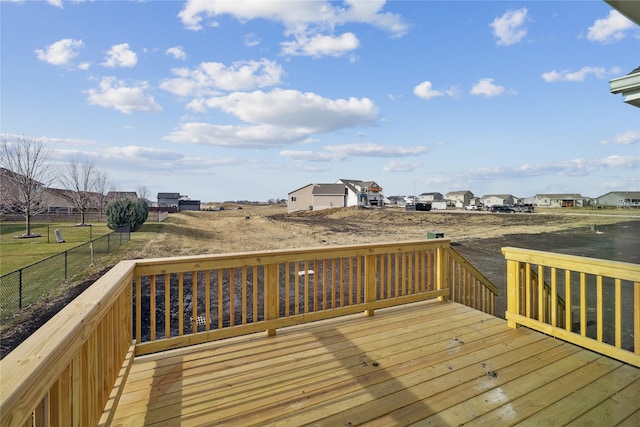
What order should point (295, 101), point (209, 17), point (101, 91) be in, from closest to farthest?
point (209, 17) < point (101, 91) < point (295, 101)

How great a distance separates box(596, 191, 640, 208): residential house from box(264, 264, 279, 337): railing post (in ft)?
172

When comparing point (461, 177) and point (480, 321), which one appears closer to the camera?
point (480, 321)

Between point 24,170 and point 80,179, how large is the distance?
800 cm

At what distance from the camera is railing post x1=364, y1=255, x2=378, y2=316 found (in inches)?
159

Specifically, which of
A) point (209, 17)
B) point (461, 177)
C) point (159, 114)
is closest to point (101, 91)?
point (159, 114)

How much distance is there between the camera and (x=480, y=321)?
12.7 feet

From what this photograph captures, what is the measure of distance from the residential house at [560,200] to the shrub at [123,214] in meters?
82.3

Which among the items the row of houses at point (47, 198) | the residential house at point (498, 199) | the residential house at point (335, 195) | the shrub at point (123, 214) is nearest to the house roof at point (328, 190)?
the residential house at point (335, 195)

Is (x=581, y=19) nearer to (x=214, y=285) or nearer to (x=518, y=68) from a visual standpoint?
(x=518, y=68)

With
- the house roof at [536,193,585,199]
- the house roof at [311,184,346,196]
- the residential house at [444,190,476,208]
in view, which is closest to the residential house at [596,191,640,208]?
the house roof at [536,193,585,199]

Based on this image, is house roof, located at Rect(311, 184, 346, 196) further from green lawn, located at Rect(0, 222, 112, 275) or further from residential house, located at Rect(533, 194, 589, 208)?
residential house, located at Rect(533, 194, 589, 208)

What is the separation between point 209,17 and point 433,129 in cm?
803

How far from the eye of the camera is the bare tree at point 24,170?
16.9m

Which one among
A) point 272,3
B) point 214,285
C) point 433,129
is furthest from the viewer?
point 433,129
